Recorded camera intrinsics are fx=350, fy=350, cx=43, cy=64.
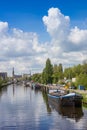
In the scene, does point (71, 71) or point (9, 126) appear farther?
point (71, 71)

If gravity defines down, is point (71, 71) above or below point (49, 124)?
above

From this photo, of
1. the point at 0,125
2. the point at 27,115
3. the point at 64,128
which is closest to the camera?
the point at 64,128

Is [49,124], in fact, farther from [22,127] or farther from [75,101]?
[75,101]

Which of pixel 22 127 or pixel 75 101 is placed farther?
pixel 75 101

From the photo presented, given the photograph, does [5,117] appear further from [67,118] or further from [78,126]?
[78,126]

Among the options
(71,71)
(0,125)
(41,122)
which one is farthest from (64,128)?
(71,71)

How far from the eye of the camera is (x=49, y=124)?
47969 millimetres

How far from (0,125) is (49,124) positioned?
6697mm

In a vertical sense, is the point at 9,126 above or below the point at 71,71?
below

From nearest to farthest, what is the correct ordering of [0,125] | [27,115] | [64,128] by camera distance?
[64,128] < [0,125] < [27,115]

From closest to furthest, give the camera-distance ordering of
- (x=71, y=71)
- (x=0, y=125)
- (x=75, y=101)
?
(x=0, y=125) < (x=75, y=101) < (x=71, y=71)

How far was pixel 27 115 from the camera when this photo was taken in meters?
57.8

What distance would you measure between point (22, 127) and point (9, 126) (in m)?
2.04

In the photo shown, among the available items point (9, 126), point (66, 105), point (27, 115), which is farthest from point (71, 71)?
point (9, 126)
